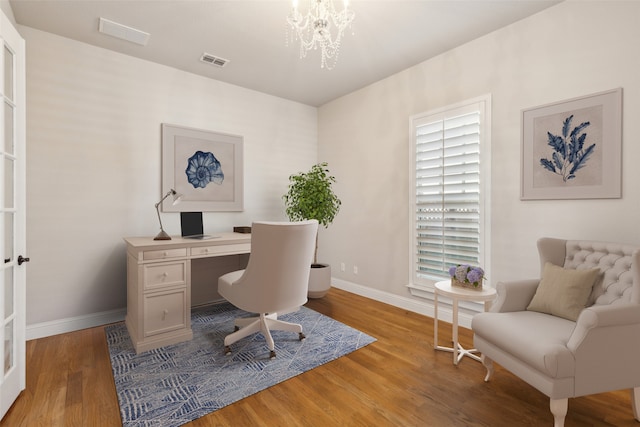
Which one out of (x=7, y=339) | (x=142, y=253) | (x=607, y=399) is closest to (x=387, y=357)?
(x=607, y=399)

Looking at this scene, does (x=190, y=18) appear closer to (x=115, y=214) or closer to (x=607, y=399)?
(x=115, y=214)

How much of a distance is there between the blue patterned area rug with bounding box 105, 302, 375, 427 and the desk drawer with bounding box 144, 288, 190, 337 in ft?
0.55

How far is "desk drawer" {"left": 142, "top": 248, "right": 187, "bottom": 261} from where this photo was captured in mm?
2488

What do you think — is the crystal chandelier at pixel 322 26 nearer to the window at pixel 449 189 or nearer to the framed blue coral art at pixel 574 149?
the window at pixel 449 189

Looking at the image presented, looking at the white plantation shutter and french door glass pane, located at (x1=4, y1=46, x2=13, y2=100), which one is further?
the white plantation shutter

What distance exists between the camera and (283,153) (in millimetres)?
4402

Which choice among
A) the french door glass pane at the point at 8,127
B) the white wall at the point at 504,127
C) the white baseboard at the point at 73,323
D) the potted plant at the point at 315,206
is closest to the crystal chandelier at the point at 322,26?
the white wall at the point at 504,127

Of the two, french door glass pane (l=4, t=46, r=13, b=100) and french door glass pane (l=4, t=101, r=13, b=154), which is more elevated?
french door glass pane (l=4, t=46, r=13, b=100)

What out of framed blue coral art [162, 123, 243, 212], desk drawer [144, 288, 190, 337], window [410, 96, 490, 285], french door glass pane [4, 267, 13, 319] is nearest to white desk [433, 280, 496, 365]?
window [410, 96, 490, 285]

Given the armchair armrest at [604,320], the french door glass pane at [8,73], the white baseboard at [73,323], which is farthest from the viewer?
the white baseboard at [73,323]

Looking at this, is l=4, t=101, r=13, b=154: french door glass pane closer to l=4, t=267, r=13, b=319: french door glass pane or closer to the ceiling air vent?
l=4, t=267, r=13, b=319: french door glass pane

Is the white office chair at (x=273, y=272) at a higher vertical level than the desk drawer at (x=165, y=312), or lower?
higher

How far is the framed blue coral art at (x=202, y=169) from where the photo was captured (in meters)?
3.41

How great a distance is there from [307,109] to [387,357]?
366 cm
